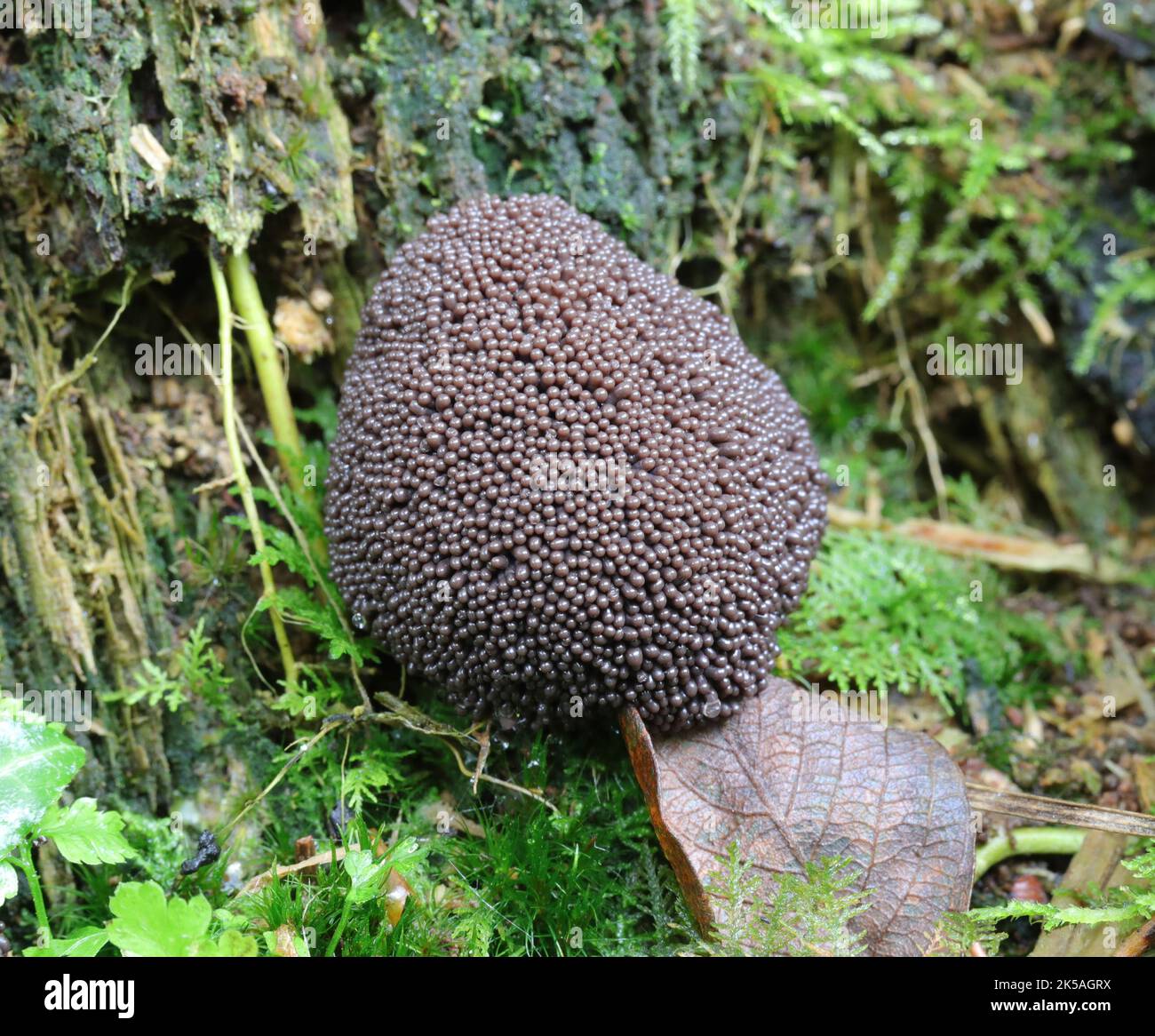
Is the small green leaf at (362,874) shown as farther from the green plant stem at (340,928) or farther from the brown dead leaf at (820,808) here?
the brown dead leaf at (820,808)

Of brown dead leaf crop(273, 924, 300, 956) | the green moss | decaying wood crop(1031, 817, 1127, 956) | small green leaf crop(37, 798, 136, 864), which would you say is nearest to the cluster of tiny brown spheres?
the green moss

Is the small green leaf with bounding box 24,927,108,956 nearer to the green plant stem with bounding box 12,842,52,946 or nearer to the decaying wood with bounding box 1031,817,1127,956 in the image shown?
the green plant stem with bounding box 12,842,52,946

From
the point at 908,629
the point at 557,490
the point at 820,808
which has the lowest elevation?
the point at 820,808

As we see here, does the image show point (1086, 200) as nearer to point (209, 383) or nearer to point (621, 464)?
point (621, 464)

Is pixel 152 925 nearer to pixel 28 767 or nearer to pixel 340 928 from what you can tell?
pixel 340 928

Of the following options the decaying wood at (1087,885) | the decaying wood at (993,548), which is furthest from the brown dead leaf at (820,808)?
the decaying wood at (993,548)

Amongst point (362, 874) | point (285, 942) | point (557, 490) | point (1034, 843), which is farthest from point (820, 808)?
point (285, 942)
